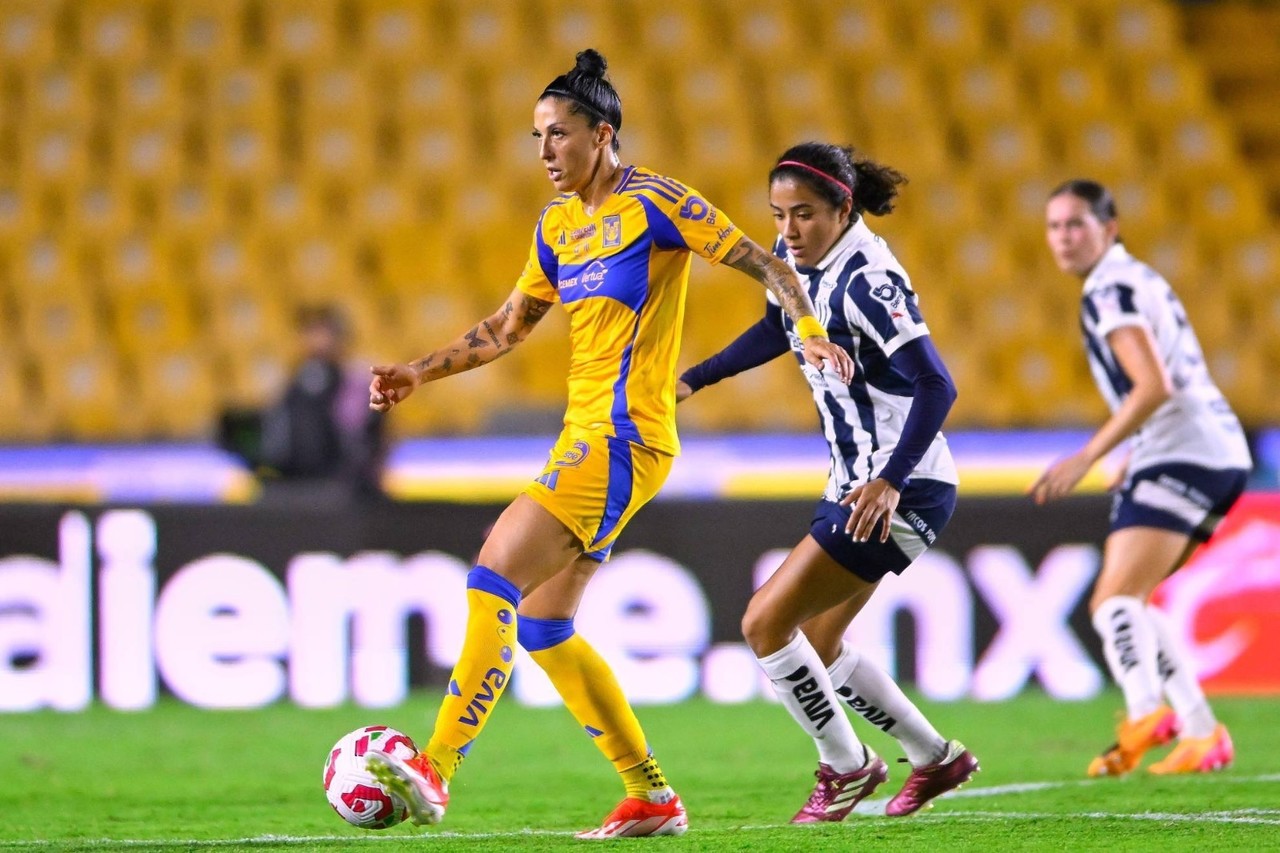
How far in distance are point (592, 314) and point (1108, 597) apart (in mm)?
2625

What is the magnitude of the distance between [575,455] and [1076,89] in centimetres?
1092

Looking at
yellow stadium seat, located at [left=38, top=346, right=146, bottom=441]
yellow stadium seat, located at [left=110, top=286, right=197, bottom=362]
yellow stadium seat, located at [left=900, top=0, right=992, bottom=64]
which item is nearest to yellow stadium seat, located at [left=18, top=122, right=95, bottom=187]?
yellow stadium seat, located at [left=110, top=286, right=197, bottom=362]

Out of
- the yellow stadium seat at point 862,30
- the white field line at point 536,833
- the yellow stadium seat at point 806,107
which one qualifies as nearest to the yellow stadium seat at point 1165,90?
the yellow stadium seat at point 862,30

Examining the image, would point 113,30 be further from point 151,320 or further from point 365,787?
point 365,787

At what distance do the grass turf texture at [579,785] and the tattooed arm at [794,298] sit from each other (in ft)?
4.06

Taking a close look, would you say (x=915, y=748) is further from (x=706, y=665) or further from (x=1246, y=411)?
(x=1246, y=411)

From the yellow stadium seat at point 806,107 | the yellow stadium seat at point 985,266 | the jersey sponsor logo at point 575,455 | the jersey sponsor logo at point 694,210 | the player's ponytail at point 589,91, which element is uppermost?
the yellow stadium seat at point 806,107

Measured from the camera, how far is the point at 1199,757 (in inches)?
257

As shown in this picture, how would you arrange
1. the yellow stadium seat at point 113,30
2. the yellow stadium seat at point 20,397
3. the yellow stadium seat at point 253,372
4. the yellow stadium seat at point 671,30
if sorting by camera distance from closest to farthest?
1. the yellow stadium seat at point 20,397
2. the yellow stadium seat at point 253,372
3. the yellow stadium seat at point 113,30
4. the yellow stadium seat at point 671,30

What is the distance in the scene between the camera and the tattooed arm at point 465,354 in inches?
192

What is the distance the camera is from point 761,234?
42.8 feet

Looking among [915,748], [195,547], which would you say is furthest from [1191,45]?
[915,748]

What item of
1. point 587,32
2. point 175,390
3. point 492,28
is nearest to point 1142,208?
point 587,32

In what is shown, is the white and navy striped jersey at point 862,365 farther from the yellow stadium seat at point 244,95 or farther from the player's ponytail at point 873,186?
the yellow stadium seat at point 244,95
